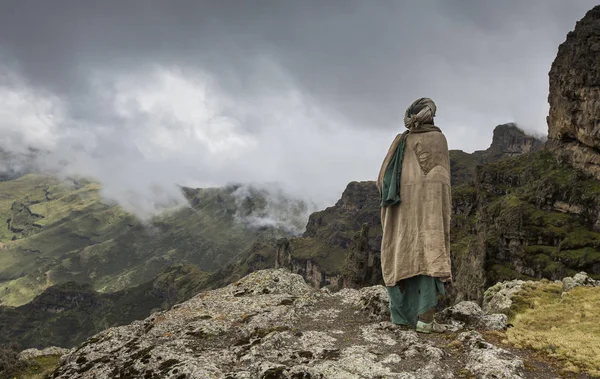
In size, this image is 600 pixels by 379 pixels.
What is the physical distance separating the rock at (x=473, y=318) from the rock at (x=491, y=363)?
12.9 feet

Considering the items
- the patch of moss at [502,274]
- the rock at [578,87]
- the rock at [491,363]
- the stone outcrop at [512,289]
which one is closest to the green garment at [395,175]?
the rock at [491,363]

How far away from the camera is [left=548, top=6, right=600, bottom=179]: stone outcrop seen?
146m

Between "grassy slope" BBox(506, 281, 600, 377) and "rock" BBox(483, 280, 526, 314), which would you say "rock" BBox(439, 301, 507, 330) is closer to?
"grassy slope" BBox(506, 281, 600, 377)

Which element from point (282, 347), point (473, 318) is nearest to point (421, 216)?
point (473, 318)

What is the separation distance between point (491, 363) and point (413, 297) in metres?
4.14

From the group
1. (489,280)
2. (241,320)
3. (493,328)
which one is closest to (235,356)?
(241,320)

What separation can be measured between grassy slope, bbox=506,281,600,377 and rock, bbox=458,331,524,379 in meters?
1.97

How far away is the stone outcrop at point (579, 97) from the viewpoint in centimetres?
14575

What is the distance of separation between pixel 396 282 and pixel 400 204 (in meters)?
2.81

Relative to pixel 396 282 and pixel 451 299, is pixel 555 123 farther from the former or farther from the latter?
pixel 396 282

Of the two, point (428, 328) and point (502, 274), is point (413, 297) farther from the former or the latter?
point (502, 274)

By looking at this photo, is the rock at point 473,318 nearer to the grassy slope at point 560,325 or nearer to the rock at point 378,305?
the grassy slope at point 560,325

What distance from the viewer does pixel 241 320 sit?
15.9 metres

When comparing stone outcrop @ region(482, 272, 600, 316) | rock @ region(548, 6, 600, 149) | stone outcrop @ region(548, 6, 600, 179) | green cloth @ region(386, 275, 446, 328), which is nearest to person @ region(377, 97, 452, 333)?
green cloth @ region(386, 275, 446, 328)
